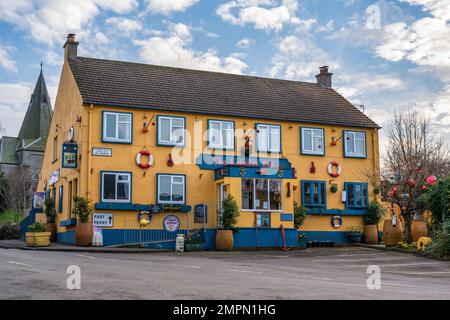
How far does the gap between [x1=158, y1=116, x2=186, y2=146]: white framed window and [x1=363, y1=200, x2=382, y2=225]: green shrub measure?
11058 mm

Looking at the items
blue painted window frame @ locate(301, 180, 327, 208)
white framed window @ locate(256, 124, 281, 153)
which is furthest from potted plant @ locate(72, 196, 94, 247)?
blue painted window frame @ locate(301, 180, 327, 208)

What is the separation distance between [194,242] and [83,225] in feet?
16.6

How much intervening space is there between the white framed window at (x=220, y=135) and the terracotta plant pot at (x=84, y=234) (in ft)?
24.6

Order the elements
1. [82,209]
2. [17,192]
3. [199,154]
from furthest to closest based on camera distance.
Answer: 1. [17,192]
2. [199,154]
3. [82,209]

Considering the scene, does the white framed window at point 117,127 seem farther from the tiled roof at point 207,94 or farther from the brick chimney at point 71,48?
the brick chimney at point 71,48

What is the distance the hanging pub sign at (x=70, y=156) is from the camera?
28.5 meters

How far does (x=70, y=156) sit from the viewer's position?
28.6 meters

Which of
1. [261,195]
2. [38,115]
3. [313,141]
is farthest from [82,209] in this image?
[38,115]

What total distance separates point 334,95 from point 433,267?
18201mm

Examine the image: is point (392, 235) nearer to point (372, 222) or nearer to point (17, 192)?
point (372, 222)

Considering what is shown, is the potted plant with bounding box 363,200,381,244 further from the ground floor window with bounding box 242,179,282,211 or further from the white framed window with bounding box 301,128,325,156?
the ground floor window with bounding box 242,179,282,211

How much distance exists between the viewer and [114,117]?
29281 mm

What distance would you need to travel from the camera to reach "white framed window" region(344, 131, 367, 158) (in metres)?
34.2
